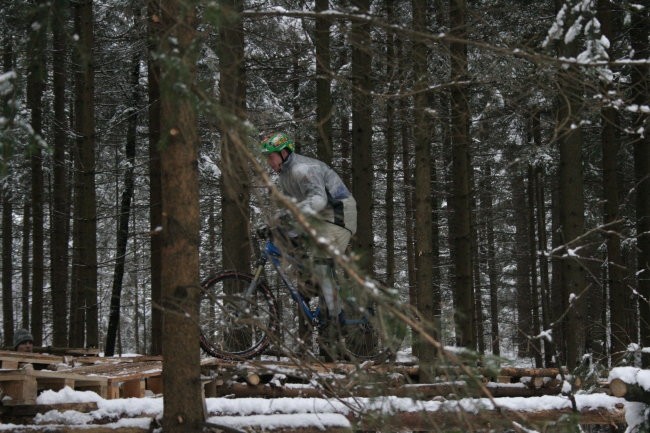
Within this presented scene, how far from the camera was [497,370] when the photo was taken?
3.69 m

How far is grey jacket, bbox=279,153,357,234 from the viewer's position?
6930 millimetres

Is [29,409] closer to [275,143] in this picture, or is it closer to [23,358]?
[23,358]

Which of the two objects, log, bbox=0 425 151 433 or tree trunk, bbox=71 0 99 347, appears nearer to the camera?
log, bbox=0 425 151 433

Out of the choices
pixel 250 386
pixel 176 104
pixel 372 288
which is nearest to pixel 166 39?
pixel 176 104

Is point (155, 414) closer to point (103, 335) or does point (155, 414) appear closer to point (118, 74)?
point (118, 74)

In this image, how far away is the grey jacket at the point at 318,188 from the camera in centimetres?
693

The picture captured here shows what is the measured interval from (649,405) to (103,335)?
114 ft

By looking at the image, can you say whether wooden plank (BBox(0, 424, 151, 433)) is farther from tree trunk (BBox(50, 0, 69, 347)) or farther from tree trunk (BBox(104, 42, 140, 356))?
tree trunk (BBox(104, 42, 140, 356))

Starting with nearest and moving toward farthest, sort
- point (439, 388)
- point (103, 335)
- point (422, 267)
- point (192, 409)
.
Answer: point (192, 409) → point (439, 388) → point (422, 267) → point (103, 335)

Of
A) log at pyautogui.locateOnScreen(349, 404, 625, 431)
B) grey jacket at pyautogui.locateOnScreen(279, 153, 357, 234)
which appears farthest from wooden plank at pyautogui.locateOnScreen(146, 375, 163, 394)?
A: log at pyautogui.locateOnScreen(349, 404, 625, 431)

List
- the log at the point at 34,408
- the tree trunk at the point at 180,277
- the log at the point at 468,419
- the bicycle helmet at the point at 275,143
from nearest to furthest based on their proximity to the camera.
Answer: the log at the point at 468,419
the tree trunk at the point at 180,277
the log at the point at 34,408
the bicycle helmet at the point at 275,143

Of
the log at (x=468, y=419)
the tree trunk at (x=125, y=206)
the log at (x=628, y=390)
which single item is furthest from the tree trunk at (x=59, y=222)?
the log at (x=628, y=390)

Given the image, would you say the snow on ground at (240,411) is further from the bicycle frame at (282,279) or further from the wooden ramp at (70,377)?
the bicycle frame at (282,279)

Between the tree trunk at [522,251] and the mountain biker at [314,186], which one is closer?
the mountain biker at [314,186]
